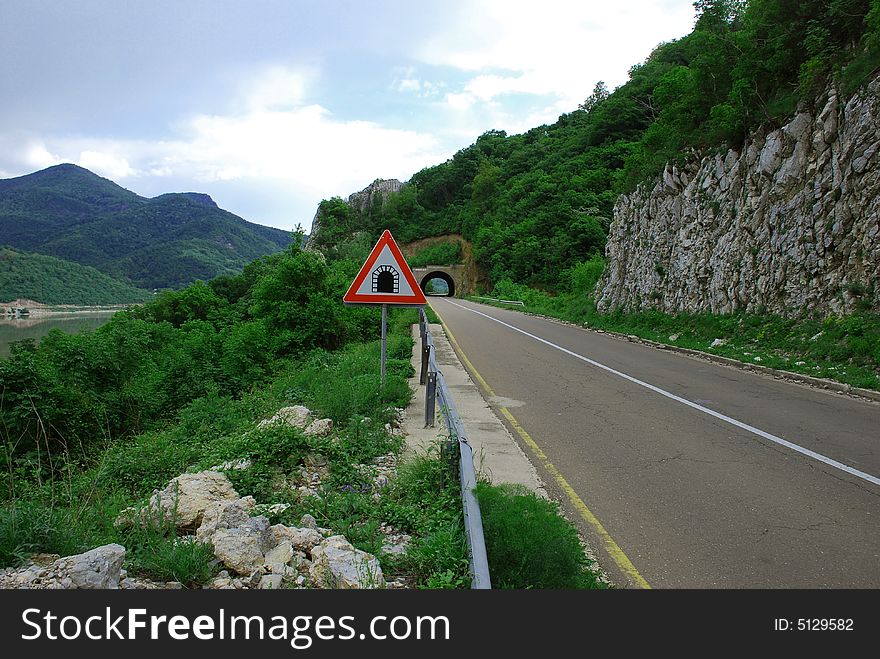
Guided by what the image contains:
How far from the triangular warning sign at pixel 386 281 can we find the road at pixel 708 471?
2525 mm

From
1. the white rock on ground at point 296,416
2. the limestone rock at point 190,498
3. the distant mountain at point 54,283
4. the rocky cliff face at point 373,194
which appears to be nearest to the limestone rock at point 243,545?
the limestone rock at point 190,498

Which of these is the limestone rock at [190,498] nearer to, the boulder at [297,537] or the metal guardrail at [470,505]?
the boulder at [297,537]

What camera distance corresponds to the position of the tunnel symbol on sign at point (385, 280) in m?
8.09

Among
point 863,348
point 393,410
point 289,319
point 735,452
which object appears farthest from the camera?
point 289,319

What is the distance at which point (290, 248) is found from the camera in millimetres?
19781

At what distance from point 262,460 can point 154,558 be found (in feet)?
6.75

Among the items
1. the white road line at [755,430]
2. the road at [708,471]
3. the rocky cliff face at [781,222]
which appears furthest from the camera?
the rocky cliff face at [781,222]

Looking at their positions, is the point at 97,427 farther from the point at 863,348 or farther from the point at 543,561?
the point at 863,348

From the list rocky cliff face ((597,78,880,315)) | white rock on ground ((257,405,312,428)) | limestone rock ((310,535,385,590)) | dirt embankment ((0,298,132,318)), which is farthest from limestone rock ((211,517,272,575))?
dirt embankment ((0,298,132,318))

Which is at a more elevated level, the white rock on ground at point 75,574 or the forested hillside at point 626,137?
the forested hillside at point 626,137

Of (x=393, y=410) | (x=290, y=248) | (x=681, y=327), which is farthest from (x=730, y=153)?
(x=393, y=410)

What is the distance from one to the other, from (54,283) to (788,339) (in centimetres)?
9820
